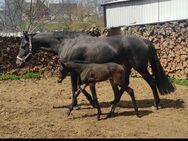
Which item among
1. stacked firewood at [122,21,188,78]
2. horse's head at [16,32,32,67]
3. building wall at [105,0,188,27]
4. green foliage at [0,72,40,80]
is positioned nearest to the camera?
horse's head at [16,32,32,67]

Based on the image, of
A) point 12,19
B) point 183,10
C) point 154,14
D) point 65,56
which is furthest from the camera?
point 12,19

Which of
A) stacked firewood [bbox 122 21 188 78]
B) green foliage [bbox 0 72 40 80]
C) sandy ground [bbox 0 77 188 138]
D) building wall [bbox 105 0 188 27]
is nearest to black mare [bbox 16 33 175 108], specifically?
sandy ground [bbox 0 77 188 138]

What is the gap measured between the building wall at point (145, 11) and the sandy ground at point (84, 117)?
10.4m

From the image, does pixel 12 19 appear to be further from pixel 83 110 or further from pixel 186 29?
pixel 83 110

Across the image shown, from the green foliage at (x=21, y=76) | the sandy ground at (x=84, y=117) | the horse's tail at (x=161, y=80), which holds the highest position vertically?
the horse's tail at (x=161, y=80)

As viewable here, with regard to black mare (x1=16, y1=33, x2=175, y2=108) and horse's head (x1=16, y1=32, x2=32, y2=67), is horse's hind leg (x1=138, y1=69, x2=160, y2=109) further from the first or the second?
horse's head (x1=16, y1=32, x2=32, y2=67)

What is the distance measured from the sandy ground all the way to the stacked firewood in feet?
7.79

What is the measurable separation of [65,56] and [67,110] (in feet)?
4.24

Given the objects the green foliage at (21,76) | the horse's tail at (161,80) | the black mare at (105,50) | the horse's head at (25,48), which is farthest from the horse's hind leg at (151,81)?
the green foliage at (21,76)

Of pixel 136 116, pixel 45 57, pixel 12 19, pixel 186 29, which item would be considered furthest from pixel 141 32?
pixel 12 19

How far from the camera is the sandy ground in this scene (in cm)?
Result: 757

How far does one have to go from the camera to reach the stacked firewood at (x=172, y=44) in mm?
15234

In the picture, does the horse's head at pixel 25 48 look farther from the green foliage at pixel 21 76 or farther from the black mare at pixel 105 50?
the green foliage at pixel 21 76

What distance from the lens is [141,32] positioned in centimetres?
1667
